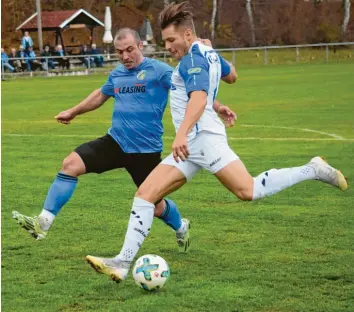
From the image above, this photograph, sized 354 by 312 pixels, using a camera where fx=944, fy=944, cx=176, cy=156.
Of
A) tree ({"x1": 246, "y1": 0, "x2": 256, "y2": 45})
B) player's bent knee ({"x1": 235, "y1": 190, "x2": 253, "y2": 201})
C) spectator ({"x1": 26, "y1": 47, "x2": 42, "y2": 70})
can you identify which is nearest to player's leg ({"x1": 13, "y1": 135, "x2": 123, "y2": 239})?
player's bent knee ({"x1": 235, "y1": 190, "x2": 253, "y2": 201})

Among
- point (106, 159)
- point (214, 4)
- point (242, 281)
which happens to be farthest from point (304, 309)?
point (214, 4)

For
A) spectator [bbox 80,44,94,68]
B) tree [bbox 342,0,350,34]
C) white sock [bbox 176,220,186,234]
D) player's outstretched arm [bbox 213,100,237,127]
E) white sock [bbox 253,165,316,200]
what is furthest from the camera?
tree [bbox 342,0,350,34]

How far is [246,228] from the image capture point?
8.66 metres

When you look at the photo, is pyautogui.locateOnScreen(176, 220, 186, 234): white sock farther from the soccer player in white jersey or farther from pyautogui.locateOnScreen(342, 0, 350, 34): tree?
pyautogui.locateOnScreen(342, 0, 350, 34): tree

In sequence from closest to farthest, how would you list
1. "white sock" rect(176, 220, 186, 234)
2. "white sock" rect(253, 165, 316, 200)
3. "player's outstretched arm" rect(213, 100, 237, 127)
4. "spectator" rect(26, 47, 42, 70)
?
1. "white sock" rect(253, 165, 316, 200)
2. "player's outstretched arm" rect(213, 100, 237, 127)
3. "white sock" rect(176, 220, 186, 234)
4. "spectator" rect(26, 47, 42, 70)

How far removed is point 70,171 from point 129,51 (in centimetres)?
108

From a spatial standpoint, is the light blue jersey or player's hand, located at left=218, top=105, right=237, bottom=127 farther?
the light blue jersey

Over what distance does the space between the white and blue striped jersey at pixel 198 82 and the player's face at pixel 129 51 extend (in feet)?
3.00

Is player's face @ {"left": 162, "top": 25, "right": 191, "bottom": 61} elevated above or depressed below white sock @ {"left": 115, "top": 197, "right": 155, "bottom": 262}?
above

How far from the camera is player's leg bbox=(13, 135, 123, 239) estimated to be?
7.61 metres

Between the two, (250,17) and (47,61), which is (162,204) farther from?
(250,17)

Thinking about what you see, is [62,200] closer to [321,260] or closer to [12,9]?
[321,260]

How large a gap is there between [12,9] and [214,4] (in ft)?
47.5

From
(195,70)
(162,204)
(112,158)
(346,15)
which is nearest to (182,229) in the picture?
(162,204)
